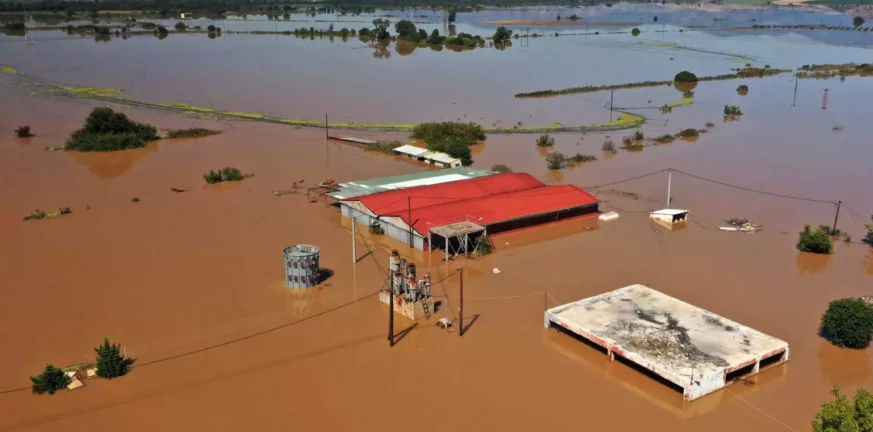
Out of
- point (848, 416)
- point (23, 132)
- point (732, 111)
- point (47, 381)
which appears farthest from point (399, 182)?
point (732, 111)

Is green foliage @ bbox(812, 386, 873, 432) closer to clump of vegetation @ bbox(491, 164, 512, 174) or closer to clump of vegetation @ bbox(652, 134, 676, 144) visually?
clump of vegetation @ bbox(491, 164, 512, 174)

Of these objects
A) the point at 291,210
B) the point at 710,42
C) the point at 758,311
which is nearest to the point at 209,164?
the point at 291,210

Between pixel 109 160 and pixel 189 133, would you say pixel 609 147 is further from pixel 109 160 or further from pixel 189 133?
pixel 109 160

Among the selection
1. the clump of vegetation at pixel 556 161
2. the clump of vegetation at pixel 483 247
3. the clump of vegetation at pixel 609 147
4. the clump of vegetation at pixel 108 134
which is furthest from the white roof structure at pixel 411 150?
the clump of vegetation at pixel 108 134

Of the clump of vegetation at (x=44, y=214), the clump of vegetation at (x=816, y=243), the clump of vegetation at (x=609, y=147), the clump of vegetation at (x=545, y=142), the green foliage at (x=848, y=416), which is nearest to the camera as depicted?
the green foliage at (x=848, y=416)

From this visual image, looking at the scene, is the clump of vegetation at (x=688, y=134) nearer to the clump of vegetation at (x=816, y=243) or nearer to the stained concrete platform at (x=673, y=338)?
the clump of vegetation at (x=816, y=243)

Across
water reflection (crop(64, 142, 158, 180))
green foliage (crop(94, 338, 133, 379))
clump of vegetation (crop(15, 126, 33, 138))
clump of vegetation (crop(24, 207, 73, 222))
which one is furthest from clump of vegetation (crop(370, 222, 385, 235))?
clump of vegetation (crop(15, 126, 33, 138))

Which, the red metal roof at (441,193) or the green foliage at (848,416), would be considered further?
the red metal roof at (441,193)
